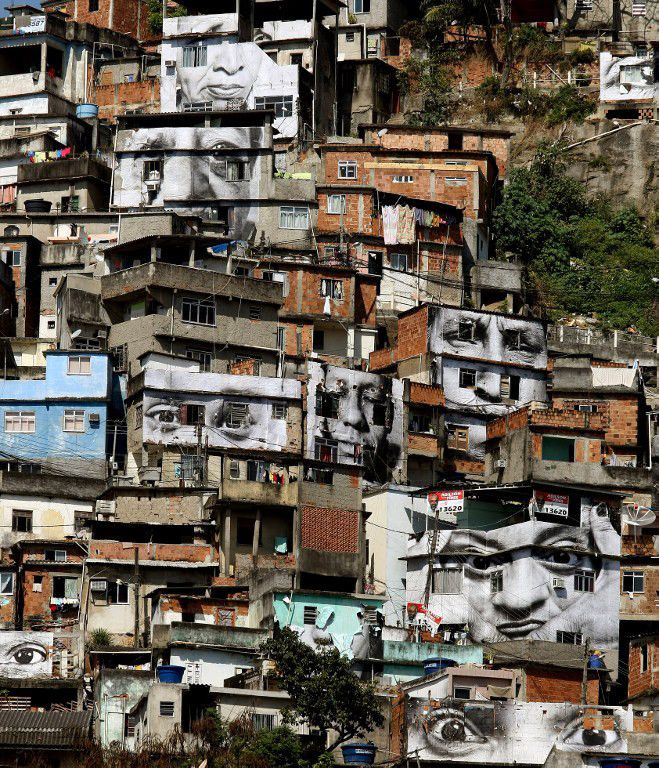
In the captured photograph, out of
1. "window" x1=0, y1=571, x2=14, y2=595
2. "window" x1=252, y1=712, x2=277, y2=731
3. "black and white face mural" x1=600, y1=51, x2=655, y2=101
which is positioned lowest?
"window" x1=252, y1=712, x2=277, y2=731

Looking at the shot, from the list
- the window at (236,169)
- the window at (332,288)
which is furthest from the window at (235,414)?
the window at (236,169)

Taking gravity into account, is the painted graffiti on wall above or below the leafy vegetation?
above

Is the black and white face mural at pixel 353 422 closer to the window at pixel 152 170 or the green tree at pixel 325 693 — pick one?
the window at pixel 152 170

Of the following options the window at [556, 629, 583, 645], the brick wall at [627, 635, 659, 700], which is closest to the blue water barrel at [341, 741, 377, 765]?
the brick wall at [627, 635, 659, 700]

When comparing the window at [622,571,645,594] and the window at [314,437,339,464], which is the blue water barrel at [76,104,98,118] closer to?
the window at [314,437,339,464]

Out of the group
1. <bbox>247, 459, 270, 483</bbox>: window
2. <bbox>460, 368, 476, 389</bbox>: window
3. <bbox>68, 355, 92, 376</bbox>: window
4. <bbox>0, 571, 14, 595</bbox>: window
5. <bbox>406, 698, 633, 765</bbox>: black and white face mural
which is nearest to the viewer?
<bbox>406, 698, 633, 765</bbox>: black and white face mural

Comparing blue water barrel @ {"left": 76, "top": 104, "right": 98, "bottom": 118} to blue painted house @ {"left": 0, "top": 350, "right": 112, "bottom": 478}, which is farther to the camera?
blue water barrel @ {"left": 76, "top": 104, "right": 98, "bottom": 118}
